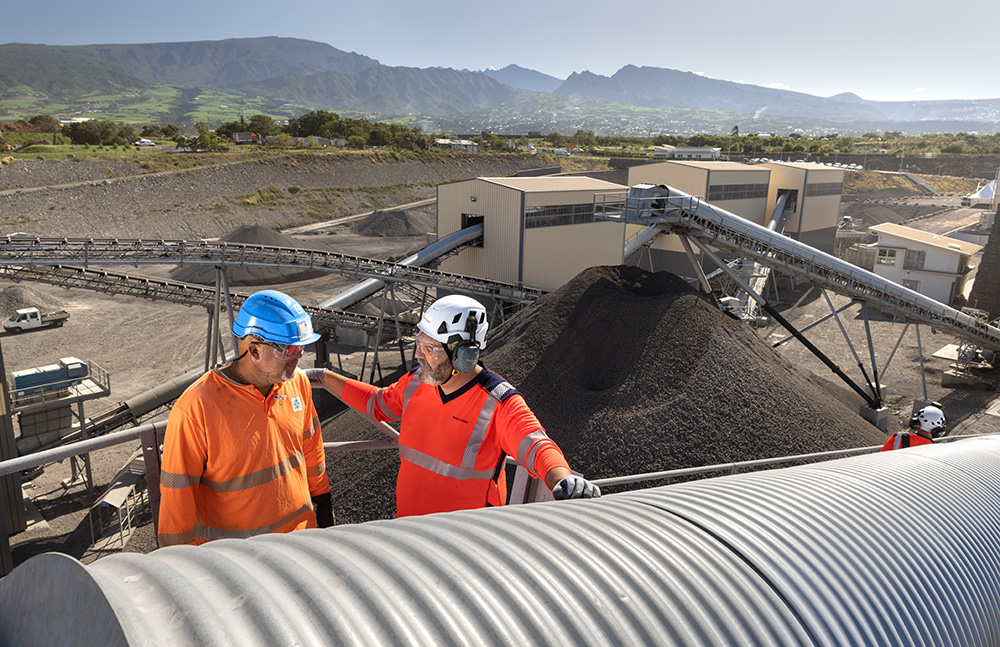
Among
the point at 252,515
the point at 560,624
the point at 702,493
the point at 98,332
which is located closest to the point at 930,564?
the point at 702,493

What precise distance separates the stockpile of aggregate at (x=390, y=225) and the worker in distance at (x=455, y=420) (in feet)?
158

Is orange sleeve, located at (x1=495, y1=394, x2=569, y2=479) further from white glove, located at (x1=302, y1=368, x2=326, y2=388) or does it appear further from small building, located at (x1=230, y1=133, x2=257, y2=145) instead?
small building, located at (x1=230, y1=133, x2=257, y2=145)

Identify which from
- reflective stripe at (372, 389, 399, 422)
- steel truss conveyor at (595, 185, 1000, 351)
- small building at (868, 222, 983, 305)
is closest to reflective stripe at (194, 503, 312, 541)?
reflective stripe at (372, 389, 399, 422)

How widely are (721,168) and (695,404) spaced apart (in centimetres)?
2417

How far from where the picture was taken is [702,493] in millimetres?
3273

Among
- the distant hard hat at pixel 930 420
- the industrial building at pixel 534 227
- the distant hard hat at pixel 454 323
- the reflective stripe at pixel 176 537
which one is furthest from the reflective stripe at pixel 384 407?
the industrial building at pixel 534 227

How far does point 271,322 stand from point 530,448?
149cm

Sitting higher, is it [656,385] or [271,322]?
[271,322]

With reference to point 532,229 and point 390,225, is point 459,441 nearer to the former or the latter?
point 532,229

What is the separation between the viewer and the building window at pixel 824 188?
3736 centimetres

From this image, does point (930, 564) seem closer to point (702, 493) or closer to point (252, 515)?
point (702, 493)

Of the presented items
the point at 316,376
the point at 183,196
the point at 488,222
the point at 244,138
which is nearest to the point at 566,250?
the point at 488,222

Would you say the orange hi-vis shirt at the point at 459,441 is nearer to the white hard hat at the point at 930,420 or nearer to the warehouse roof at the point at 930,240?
the white hard hat at the point at 930,420

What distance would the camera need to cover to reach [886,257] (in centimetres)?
3441
